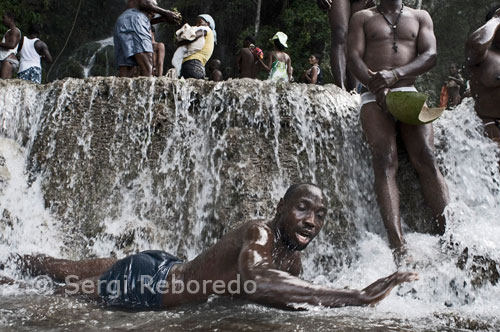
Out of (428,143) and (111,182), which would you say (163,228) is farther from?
(428,143)

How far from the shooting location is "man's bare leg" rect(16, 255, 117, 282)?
3.89 m

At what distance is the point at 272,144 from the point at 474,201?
72.9 inches

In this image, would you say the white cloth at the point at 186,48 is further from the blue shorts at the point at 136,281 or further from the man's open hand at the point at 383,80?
the blue shorts at the point at 136,281

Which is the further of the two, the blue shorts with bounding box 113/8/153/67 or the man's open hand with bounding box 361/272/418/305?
the blue shorts with bounding box 113/8/153/67

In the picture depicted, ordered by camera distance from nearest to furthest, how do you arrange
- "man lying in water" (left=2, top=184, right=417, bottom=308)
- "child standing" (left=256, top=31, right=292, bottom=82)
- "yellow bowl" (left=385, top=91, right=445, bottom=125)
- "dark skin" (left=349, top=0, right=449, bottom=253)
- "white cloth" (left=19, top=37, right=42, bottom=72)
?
"man lying in water" (left=2, top=184, right=417, bottom=308) < "yellow bowl" (left=385, top=91, right=445, bottom=125) < "dark skin" (left=349, top=0, right=449, bottom=253) < "child standing" (left=256, top=31, right=292, bottom=82) < "white cloth" (left=19, top=37, right=42, bottom=72)

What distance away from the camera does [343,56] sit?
258 inches

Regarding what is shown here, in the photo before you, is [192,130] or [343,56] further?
[343,56]

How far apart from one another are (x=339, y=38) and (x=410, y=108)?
217cm

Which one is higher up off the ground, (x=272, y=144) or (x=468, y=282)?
(x=272, y=144)

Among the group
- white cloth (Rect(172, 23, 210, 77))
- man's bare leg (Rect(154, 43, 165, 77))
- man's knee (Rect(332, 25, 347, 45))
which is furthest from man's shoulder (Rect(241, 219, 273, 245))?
man's bare leg (Rect(154, 43, 165, 77))

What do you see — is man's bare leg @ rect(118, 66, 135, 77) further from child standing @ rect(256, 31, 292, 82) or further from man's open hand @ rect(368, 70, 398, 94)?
man's open hand @ rect(368, 70, 398, 94)

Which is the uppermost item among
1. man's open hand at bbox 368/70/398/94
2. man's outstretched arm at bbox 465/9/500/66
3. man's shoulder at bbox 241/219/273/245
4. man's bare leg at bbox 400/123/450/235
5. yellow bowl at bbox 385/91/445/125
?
man's outstretched arm at bbox 465/9/500/66

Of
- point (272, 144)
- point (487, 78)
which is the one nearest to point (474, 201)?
point (487, 78)

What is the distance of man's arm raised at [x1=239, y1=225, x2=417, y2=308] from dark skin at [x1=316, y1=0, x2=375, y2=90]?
12.1 feet
